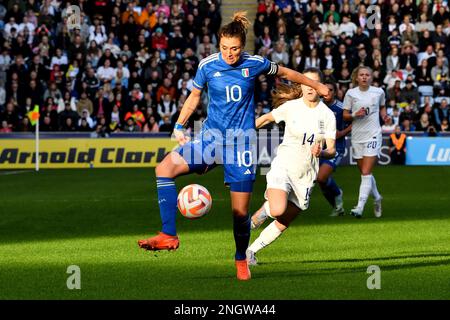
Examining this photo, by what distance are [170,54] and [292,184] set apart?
23347 millimetres

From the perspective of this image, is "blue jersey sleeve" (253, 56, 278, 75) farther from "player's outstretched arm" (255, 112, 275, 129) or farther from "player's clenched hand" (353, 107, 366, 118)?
"player's clenched hand" (353, 107, 366, 118)

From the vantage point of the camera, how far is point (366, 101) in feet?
58.2

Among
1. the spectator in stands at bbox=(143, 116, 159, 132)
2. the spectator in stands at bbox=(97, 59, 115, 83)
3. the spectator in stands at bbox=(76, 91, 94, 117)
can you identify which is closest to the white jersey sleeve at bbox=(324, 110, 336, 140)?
the spectator in stands at bbox=(143, 116, 159, 132)

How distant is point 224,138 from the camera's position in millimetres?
10648

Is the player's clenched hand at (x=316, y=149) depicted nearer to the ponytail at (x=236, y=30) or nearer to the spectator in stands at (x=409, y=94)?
the ponytail at (x=236, y=30)

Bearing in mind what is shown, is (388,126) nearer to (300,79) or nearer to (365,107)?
(365,107)

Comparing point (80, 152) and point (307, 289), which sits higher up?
point (307, 289)

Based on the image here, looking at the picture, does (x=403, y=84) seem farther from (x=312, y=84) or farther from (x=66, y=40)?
(x=312, y=84)

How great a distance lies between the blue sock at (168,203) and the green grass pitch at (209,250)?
Answer: 0.48m

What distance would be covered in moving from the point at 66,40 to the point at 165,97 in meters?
4.03

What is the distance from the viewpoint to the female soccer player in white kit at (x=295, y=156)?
1168 centimetres

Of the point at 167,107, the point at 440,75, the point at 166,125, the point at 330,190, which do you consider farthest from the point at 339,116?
the point at 440,75

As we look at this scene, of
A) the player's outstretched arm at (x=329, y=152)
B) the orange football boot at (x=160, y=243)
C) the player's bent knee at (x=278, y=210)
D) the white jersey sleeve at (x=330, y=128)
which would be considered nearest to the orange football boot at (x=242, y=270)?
the orange football boot at (x=160, y=243)
